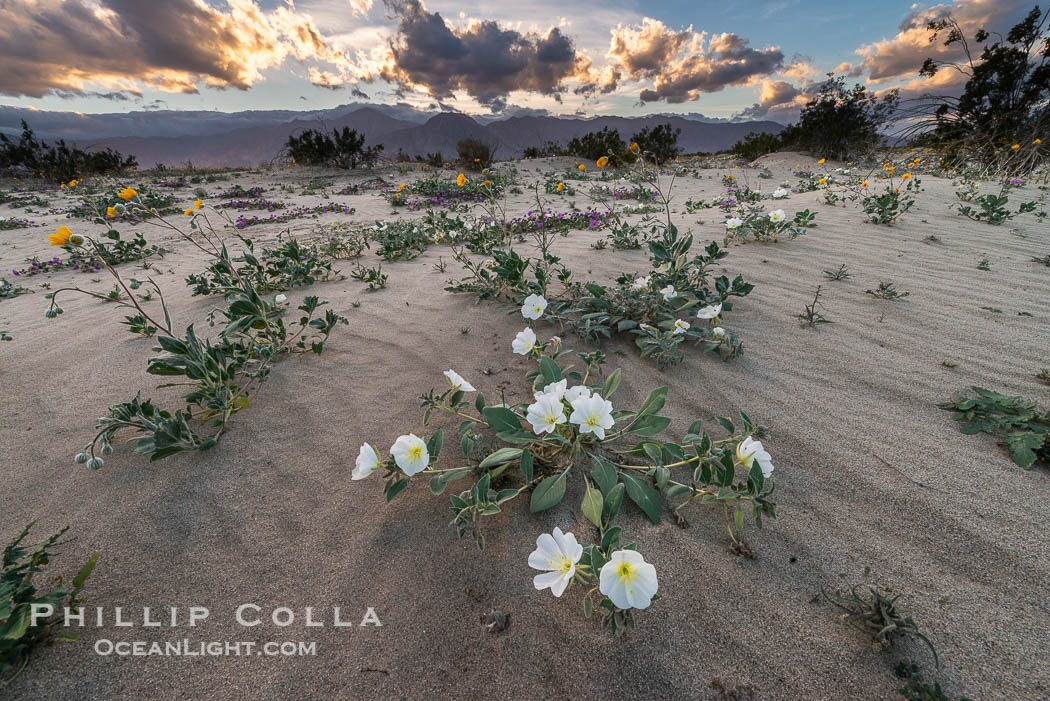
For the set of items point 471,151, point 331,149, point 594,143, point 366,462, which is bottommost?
point 366,462

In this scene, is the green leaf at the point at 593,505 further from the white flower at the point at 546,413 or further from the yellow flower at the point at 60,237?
the yellow flower at the point at 60,237

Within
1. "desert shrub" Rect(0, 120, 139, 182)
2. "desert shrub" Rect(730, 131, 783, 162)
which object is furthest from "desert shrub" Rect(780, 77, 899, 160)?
"desert shrub" Rect(0, 120, 139, 182)

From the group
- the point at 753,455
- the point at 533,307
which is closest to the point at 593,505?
the point at 753,455

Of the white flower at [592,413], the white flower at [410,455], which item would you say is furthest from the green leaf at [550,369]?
the white flower at [410,455]

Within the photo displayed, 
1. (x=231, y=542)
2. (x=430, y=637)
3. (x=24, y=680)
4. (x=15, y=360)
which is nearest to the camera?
(x=24, y=680)

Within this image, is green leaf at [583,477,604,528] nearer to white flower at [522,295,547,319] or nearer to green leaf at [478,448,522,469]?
green leaf at [478,448,522,469]

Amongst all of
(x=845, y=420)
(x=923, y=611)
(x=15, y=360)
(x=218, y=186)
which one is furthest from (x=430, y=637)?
(x=218, y=186)

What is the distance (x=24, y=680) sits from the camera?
97 centimetres

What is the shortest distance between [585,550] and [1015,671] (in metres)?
1.07

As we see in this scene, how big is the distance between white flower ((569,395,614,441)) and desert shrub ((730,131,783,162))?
63.3 ft

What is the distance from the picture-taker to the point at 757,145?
1744cm

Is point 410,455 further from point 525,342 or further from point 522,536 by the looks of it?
point 525,342

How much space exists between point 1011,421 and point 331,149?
56.9ft

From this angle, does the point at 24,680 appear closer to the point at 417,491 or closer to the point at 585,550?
the point at 417,491
